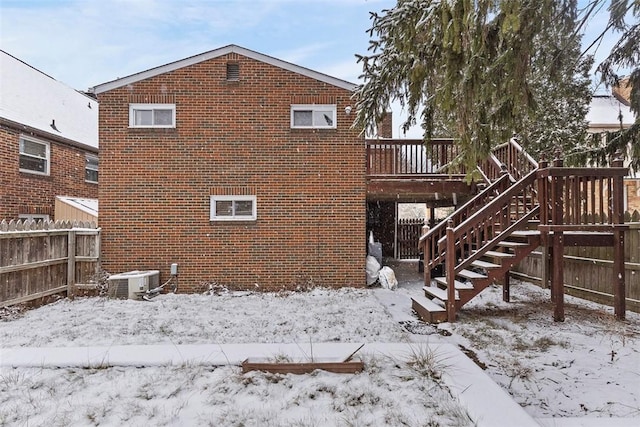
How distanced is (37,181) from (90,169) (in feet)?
8.48

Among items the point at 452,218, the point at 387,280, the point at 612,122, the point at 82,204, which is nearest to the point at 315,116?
the point at 452,218

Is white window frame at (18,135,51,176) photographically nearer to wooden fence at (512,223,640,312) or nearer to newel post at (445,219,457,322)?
newel post at (445,219,457,322)

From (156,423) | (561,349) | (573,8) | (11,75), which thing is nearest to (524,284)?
(561,349)

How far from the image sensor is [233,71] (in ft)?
29.6

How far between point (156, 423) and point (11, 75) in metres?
14.3

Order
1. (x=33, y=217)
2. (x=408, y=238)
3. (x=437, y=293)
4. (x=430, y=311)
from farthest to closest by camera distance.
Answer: (x=408, y=238)
(x=33, y=217)
(x=437, y=293)
(x=430, y=311)

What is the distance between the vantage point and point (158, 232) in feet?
28.8

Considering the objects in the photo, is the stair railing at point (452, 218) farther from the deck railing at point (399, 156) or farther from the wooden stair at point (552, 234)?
the deck railing at point (399, 156)

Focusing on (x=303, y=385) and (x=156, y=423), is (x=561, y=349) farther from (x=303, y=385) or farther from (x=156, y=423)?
(x=156, y=423)

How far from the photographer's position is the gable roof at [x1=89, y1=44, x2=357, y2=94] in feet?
29.0

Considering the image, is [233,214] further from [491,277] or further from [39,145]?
[39,145]

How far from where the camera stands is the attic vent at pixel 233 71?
8.99 meters

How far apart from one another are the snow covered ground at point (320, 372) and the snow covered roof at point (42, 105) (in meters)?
7.17

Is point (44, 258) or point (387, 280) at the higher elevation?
point (44, 258)
